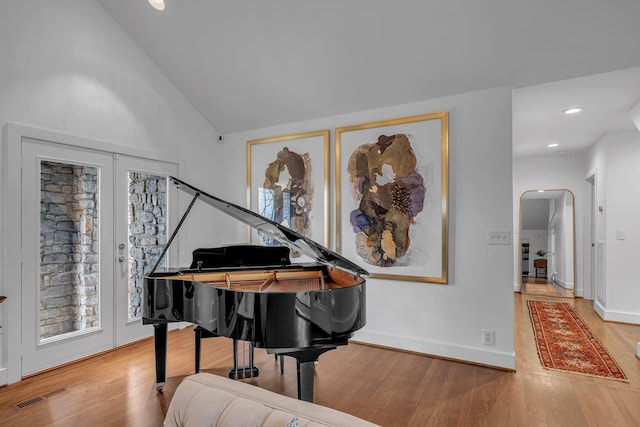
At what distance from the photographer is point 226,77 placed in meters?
4.12

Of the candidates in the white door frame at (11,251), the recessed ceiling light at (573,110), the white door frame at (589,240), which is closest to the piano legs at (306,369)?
the white door frame at (11,251)

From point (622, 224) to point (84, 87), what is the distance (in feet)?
21.7

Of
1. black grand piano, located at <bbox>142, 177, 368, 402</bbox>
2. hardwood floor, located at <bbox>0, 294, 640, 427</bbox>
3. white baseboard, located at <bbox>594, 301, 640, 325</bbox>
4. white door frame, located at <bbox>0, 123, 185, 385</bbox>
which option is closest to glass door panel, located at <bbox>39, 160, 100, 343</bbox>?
white door frame, located at <bbox>0, 123, 185, 385</bbox>

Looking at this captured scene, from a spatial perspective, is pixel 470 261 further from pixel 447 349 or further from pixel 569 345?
pixel 569 345

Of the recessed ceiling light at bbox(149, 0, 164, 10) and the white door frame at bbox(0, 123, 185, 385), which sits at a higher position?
the recessed ceiling light at bbox(149, 0, 164, 10)

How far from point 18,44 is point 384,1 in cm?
313

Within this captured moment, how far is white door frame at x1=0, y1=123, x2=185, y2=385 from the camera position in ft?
9.45

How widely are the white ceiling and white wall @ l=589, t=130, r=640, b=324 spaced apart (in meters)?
0.37

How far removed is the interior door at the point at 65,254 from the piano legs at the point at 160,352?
123 cm

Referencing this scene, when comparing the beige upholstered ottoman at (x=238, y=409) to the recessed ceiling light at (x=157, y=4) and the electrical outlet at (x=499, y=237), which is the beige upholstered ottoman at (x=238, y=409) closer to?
the electrical outlet at (x=499, y=237)

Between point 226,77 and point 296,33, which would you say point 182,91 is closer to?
point 226,77

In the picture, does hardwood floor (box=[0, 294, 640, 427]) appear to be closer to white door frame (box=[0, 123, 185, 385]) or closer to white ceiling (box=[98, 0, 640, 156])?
white door frame (box=[0, 123, 185, 385])

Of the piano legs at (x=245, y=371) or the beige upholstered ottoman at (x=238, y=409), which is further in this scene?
the piano legs at (x=245, y=371)

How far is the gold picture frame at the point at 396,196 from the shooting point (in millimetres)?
3475
